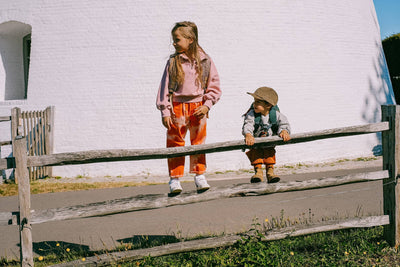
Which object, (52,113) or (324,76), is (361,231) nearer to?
(324,76)

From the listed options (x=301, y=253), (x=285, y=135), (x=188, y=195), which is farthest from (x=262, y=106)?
(x=301, y=253)

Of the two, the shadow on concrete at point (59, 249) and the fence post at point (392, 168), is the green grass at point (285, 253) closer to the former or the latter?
the shadow on concrete at point (59, 249)

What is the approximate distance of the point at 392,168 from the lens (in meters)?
4.51

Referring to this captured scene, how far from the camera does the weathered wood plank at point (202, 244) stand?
3.76 m

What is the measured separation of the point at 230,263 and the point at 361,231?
6.36ft

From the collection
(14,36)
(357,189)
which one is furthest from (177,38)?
(14,36)

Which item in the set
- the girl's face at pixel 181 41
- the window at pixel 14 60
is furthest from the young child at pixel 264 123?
the window at pixel 14 60

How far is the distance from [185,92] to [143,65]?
5.94 m

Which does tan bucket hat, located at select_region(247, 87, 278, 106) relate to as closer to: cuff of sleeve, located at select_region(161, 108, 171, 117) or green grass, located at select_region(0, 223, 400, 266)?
cuff of sleeve, located at select_region(161, 108, 171, 117)

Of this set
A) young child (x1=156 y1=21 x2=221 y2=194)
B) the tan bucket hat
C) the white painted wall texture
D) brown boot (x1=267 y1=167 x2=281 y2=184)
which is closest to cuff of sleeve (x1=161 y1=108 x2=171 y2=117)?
young child (x1=156 y1=21 x2=221 y2=194)

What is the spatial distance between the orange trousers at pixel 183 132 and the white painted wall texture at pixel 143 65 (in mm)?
5679

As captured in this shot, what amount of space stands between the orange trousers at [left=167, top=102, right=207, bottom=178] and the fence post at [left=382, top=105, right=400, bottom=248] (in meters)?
2.18

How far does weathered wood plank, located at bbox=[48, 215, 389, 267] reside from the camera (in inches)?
148

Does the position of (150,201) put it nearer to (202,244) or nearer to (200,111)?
(202,244)
